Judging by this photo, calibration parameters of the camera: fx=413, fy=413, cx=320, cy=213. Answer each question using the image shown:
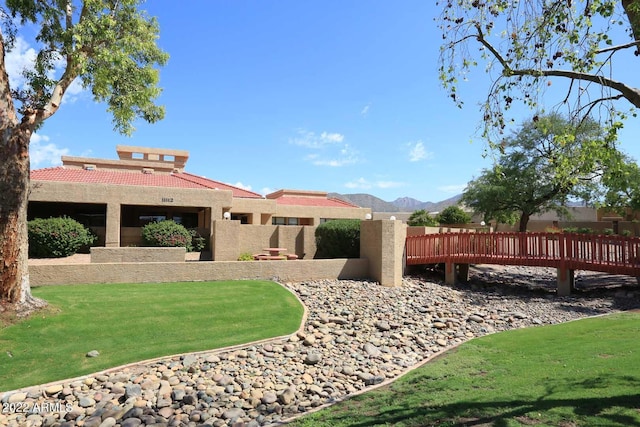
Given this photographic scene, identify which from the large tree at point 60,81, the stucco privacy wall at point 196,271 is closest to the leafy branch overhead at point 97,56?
the large tree at point 60,81

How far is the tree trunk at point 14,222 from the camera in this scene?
955cm

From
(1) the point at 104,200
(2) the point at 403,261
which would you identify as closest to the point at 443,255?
(2) the point at 403,261

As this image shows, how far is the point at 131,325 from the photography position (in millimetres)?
10031

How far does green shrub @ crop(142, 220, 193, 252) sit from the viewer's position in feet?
59.6

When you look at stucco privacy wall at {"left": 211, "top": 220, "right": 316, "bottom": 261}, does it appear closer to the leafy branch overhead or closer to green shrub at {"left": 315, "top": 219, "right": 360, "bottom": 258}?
green shrub at {"left": 315, "top": 219, "right": 360, "bottom": 258}

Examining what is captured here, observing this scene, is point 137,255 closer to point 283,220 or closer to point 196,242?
point 196,242

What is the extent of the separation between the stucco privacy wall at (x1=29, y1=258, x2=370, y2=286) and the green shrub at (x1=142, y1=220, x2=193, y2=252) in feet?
13.6

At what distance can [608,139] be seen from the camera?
543cm

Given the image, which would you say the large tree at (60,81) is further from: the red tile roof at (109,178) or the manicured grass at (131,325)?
the red tile roof at (109,178)

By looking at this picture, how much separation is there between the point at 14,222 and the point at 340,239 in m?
12.1

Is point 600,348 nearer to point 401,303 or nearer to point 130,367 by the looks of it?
point 401,303

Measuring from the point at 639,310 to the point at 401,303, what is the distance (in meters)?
7.58

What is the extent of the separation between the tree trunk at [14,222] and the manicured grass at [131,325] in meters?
0.78

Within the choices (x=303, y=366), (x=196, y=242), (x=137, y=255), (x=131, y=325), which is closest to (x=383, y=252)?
(x=303, y=366)
